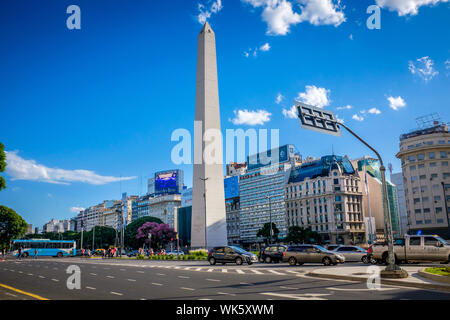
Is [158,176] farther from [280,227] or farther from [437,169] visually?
[437,169]

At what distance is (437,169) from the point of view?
69875 mm

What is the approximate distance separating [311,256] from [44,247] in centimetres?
5329

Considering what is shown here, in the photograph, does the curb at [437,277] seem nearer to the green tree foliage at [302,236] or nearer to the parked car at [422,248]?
the parked car at [422,248]

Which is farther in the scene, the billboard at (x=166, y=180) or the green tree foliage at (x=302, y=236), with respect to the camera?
the billboard at (x=166, y=180)

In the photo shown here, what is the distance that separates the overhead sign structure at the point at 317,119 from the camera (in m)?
15.3

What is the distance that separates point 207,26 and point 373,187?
87.6m

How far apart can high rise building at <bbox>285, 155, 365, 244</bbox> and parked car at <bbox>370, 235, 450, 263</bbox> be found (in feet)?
247

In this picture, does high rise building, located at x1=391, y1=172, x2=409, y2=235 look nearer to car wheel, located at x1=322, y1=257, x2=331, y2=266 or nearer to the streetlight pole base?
car wheel, located at x1=322, y1=257, x2=331, y2=266

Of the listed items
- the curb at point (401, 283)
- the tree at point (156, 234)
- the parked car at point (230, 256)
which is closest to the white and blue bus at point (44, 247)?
the tree at point (156, 234)

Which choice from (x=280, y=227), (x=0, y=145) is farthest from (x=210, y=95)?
(x=280, y=227)

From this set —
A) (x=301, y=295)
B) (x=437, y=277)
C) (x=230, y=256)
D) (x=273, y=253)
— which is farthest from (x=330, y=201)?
(x=301, y=295)

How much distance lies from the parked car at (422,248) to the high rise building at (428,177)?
50743 mm

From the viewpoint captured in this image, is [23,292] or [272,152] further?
[272,152]

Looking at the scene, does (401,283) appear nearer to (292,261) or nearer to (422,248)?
(422,248)
